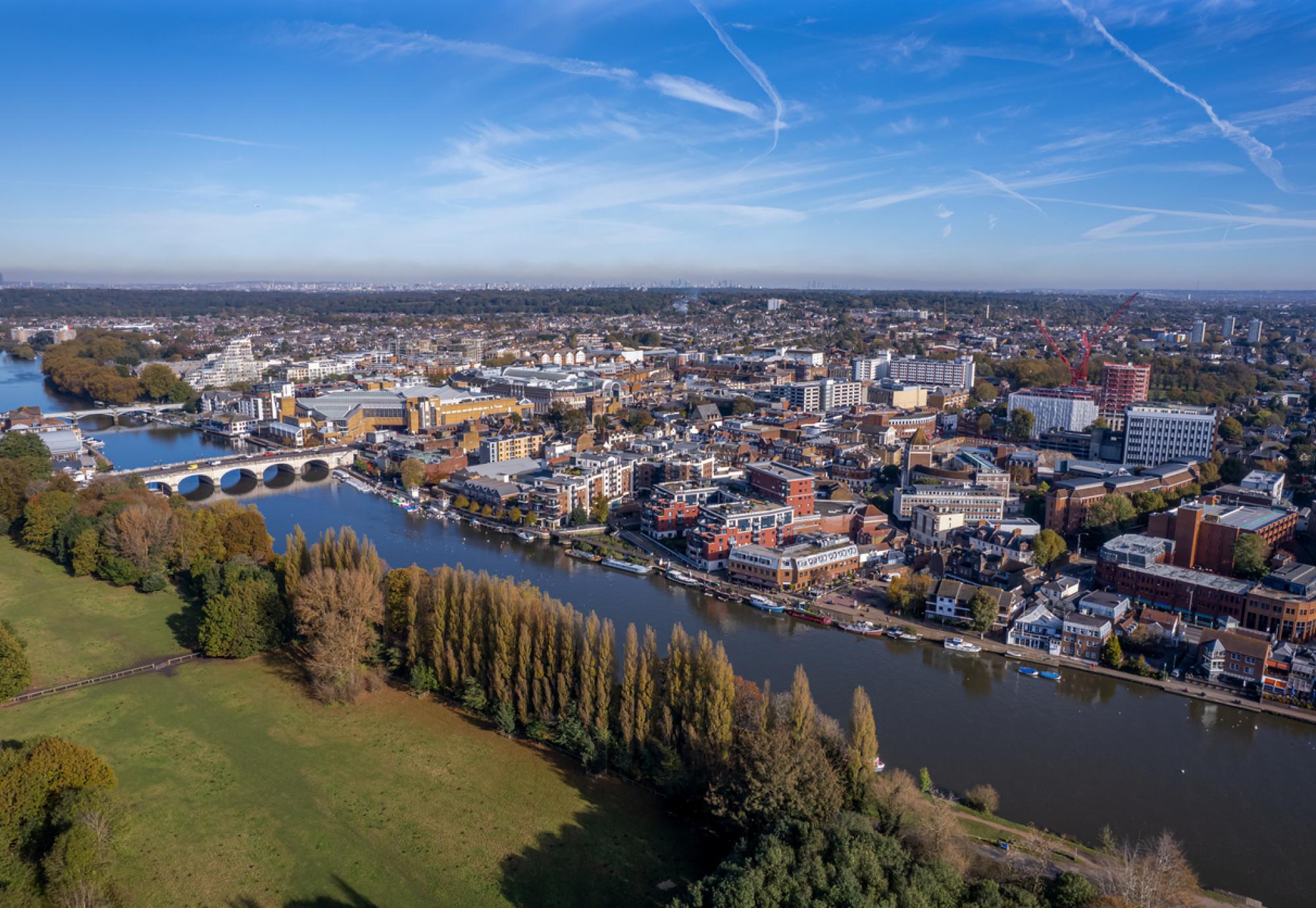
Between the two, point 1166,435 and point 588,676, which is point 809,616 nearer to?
point 588,676

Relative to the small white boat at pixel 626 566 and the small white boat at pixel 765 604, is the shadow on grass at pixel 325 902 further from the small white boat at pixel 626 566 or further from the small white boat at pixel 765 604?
the small white boat at pixel 626 566

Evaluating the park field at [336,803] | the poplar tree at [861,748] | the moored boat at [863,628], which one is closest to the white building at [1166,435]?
the moored boat at [863,628]

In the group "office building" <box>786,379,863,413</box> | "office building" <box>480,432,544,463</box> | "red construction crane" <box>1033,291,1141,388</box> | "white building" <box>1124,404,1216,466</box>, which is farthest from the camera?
"red construction crane" <box>1033,291,1141,388</box>

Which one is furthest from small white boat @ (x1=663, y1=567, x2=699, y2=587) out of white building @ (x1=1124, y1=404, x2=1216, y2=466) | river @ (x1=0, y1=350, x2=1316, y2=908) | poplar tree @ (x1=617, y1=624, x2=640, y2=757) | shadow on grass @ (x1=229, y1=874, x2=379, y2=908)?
white building @ (x1=1124, y1=404, x2=1216, y2=466)

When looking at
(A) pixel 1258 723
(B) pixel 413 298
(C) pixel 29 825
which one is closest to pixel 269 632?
(C) pixel 29 825

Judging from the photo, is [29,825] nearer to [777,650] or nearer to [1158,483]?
[777,650]

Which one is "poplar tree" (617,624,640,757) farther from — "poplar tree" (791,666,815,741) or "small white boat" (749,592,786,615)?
"small white boat" (749,592,786,615)
